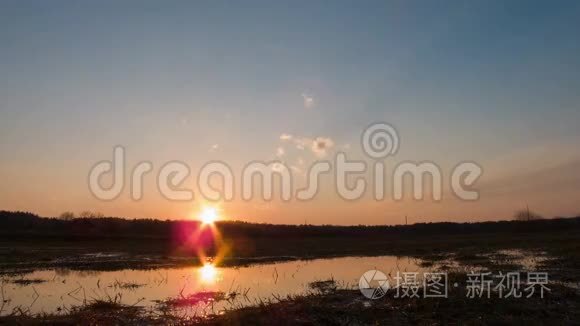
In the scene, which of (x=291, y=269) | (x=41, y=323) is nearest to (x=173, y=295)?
(x=41, y=323)

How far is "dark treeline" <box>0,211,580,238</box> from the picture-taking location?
75.9 m

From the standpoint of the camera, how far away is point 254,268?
27391mm

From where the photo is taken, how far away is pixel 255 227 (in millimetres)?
84938

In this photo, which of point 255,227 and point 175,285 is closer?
point 175,285

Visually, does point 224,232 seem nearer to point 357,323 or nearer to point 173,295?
point 173,295

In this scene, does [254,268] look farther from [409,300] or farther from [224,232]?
[224,232]

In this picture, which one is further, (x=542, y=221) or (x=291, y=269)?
(x=542, y=221)

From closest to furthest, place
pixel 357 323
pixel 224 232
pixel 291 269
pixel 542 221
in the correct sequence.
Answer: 1. pixel 357 323
2. pixel 291 269
3. pixel 224 232
4. pixel 542 221

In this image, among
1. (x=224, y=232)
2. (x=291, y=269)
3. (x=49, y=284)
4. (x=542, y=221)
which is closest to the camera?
(x=49, y=284)

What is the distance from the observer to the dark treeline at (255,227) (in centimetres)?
7588

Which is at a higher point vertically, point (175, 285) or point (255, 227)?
point (255, 227)

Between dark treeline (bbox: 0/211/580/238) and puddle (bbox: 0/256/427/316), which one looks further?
dark treeline (bbox: 0/211/580/238)

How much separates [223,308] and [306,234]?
6987cm

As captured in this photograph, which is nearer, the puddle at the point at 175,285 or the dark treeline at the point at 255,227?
the puddle at the point at 175,285
